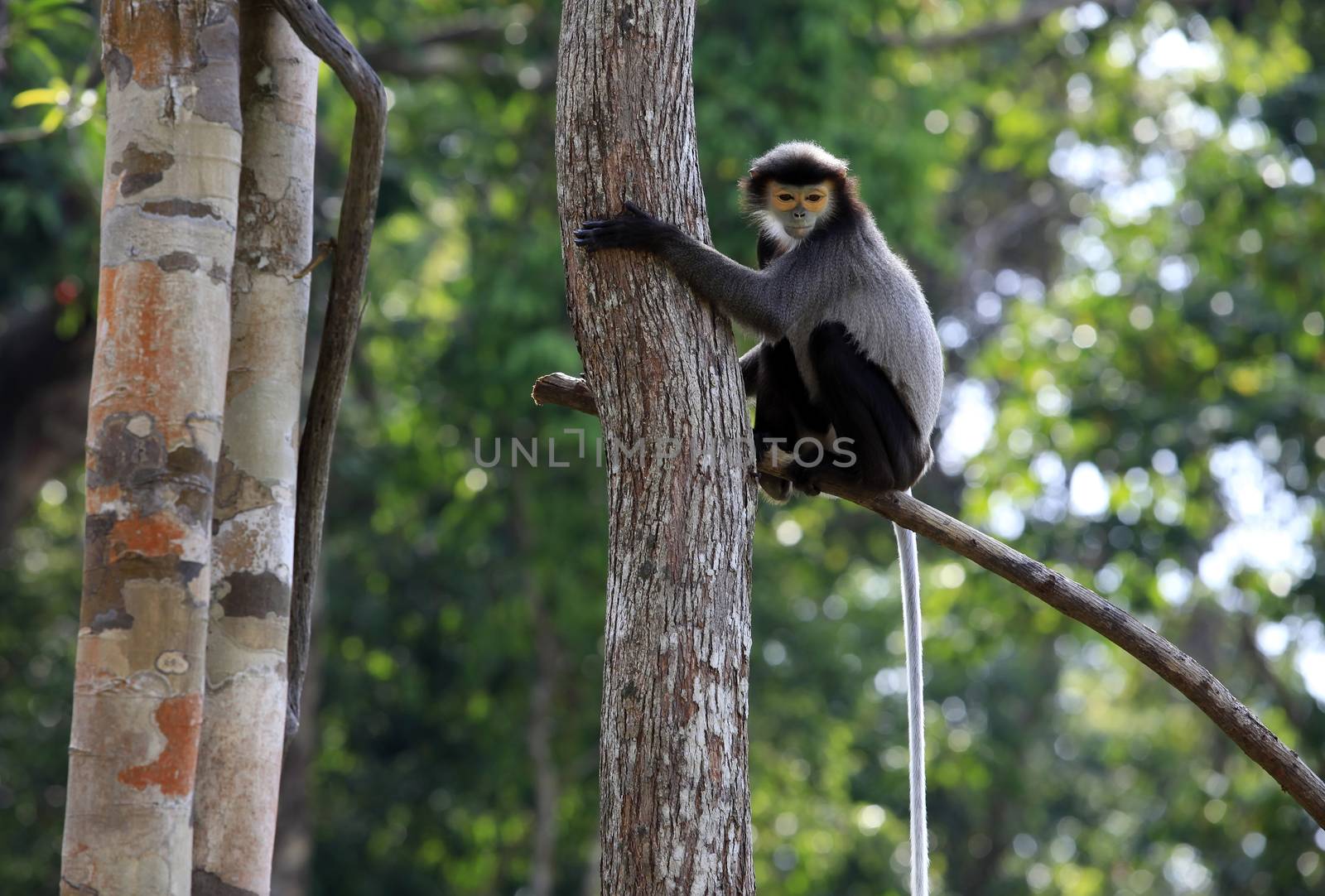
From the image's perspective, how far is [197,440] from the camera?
2.84 m

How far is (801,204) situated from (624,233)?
4.31 feet

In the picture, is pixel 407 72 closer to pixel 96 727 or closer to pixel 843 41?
pixel 843 41

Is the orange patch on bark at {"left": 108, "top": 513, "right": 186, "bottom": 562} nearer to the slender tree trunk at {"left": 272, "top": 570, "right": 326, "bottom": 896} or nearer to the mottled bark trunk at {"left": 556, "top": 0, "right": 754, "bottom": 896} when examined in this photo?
the mottled bark trunk at {"left": 556, "top": 0, "right": 754, "bottom": 896}

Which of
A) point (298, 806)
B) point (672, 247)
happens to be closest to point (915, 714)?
point (672, 247)

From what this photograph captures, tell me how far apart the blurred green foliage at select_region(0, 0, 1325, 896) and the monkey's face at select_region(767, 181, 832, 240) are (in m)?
4.02

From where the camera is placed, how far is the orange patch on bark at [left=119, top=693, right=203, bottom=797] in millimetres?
2678

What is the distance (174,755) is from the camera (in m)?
2.71

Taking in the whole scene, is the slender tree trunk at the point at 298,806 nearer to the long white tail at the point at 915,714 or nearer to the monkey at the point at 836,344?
the monkey at the point at 836,344

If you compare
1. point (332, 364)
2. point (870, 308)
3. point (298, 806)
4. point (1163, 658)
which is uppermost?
point (870, 308)

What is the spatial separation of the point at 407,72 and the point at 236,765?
8904 millimetres

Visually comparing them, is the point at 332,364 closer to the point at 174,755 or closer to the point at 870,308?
the point at 174,755

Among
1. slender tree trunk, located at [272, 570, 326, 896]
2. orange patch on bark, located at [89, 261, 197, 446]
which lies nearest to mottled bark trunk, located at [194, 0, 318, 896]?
orange patch on bark, located at [89, 261, 197, 446]

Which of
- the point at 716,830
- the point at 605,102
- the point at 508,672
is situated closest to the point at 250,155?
the point at 605,102

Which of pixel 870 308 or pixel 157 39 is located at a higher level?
pixel 157 39
